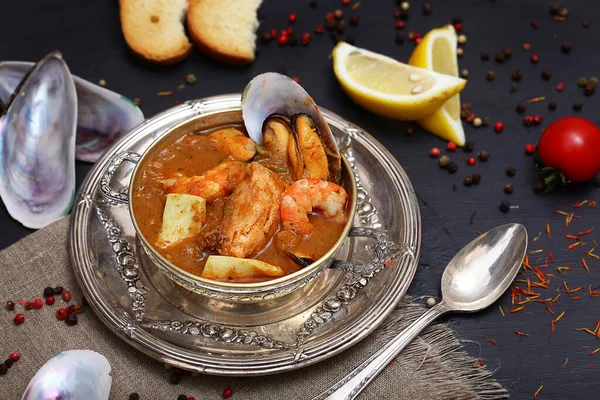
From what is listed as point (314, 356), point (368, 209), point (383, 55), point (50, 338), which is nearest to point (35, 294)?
point (50, 338)

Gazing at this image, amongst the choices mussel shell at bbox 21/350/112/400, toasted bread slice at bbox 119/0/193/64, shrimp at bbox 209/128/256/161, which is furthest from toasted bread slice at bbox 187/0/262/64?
mussel shell at bbox 21/350/112/400

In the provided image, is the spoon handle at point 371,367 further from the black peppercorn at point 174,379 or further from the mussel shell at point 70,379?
the mussel shell at point 70,379

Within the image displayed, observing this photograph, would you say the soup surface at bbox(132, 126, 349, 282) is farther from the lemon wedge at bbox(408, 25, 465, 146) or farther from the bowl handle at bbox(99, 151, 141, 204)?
the lemon wedge at bbox(408, 25, 465, 146)

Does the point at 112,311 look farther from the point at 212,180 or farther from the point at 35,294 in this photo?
the point at 212,180

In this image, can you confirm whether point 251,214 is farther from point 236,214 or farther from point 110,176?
point 110,176

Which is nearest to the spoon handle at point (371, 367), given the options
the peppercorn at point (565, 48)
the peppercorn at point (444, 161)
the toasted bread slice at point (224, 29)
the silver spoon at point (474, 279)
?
the silver spoon at point (474, 279)

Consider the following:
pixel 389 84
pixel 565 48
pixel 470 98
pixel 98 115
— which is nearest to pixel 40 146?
pixel 98 115
